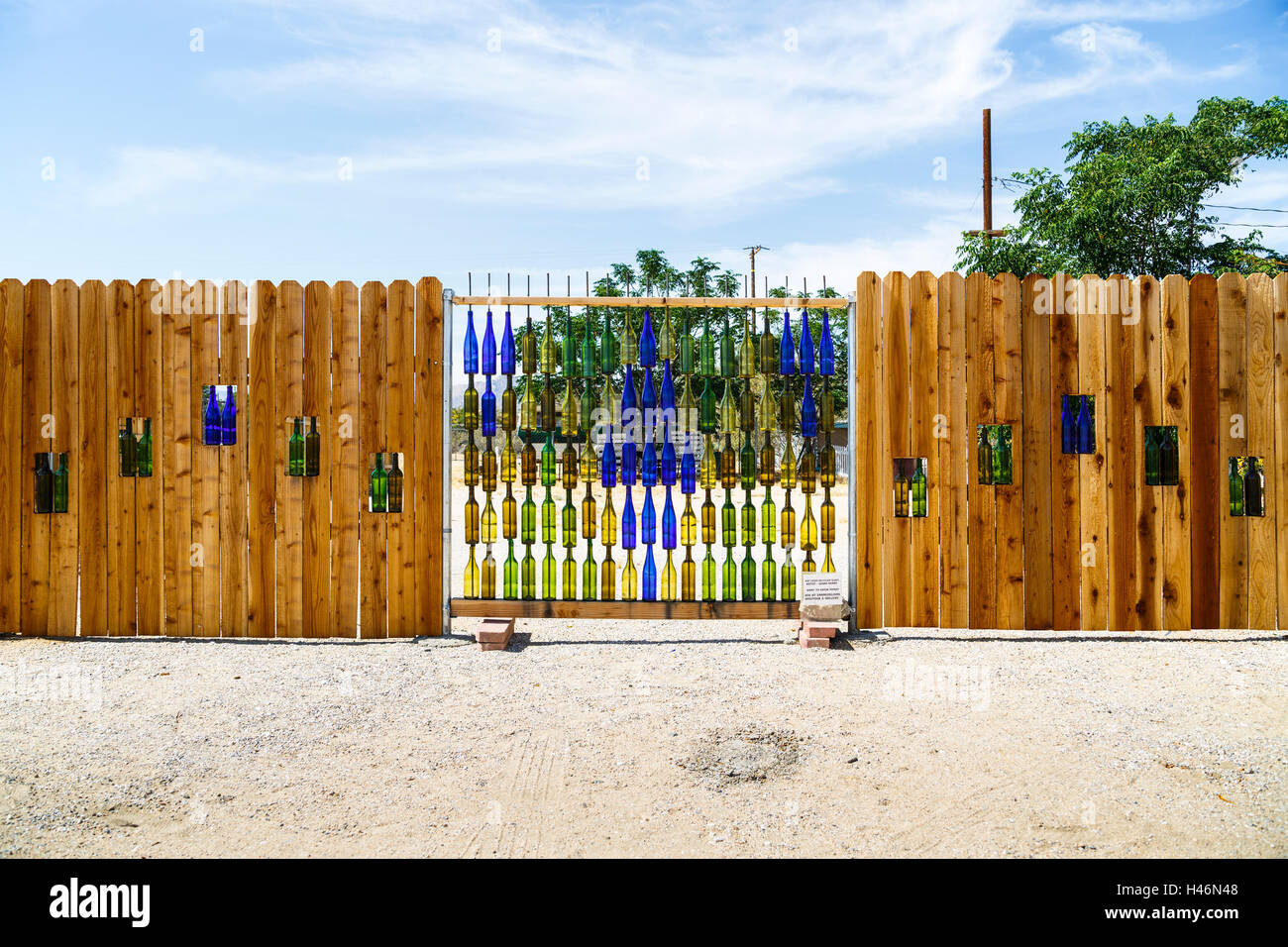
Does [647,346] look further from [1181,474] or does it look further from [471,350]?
[1181,474]

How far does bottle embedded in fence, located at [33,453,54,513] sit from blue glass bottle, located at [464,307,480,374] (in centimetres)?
303

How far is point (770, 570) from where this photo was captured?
19.0 ft

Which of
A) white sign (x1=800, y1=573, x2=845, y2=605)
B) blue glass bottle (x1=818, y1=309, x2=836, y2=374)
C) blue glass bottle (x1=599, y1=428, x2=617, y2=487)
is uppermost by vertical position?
blue glass bottle (x1=818, y1=309, x2=836, y2=374)

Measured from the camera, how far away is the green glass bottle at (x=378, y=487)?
5.66 metres

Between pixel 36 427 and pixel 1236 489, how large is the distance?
8339 millimetres

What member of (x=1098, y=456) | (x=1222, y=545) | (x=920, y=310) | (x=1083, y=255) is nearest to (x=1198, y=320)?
(x=1098, y=456)

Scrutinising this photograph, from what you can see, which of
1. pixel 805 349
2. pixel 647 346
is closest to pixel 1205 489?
pixel 805 349

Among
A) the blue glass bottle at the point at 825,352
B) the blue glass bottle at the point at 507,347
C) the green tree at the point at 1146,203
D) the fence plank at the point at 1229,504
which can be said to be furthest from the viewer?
the green tree at the point at 1146,203

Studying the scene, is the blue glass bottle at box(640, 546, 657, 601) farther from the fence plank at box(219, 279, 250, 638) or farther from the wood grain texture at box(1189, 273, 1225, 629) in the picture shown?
the wood grain texture at box(1189, 273, 1225, 629)

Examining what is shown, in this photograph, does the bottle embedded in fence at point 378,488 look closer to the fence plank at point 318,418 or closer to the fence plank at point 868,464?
the fence plank at point 318,418

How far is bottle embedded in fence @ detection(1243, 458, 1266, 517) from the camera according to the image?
5.66 metres

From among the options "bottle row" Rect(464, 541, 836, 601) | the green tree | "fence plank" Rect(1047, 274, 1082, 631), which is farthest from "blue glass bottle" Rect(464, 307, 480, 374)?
the green tree

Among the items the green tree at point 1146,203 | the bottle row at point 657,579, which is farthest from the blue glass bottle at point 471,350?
the green tree at point 1146,203

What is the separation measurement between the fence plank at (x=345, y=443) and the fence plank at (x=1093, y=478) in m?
4.47
